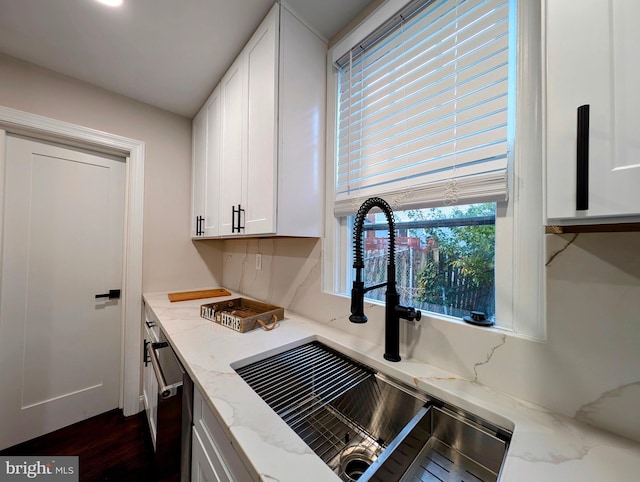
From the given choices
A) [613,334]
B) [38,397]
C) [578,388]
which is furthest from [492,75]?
[38,397]

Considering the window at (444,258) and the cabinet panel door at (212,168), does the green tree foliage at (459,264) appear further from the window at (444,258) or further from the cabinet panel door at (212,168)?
the cabinet panel door at (212,168)

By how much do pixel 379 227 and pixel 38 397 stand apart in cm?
248

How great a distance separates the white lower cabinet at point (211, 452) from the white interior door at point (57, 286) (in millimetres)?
1572

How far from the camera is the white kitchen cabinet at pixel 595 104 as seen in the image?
0.38 metres

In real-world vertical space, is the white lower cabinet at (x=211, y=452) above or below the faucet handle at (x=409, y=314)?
below

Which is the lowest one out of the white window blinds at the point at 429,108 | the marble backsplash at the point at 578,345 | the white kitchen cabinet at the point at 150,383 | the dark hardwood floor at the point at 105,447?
the dark hardwood floor at the point at 105,447

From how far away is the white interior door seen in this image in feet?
5.05

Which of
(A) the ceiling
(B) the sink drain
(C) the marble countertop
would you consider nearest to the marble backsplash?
(C) the marble countertop

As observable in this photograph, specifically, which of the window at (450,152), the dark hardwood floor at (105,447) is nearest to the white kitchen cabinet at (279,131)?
the window at (450,152)

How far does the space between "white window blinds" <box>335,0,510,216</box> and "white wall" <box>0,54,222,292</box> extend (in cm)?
161

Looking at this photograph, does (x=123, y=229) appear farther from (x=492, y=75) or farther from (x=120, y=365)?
(x=492, y=75)

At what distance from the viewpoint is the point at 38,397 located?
1.61 meters

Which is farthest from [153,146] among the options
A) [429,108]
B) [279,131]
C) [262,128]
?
[429,108]

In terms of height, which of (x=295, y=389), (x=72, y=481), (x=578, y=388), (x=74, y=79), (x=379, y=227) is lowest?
(x=72, y=481)
